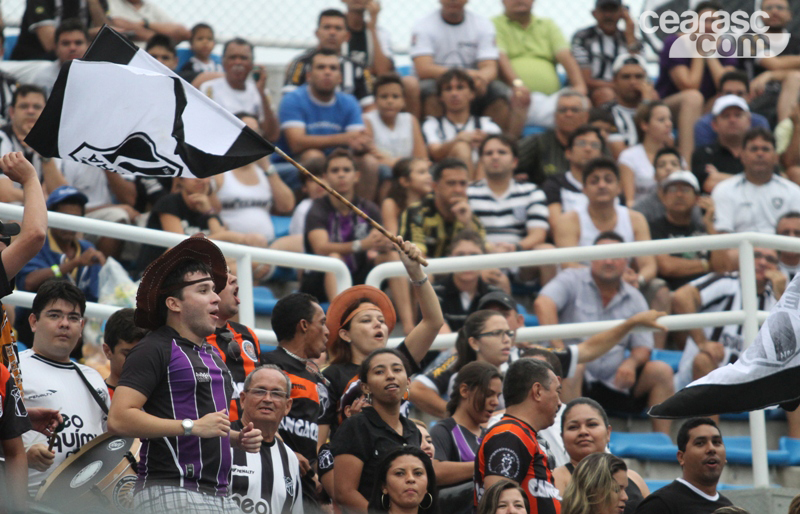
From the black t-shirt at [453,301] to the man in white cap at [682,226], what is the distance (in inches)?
68.8

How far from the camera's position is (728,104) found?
452 inches

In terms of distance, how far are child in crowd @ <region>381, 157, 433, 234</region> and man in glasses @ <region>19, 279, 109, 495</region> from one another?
4.14 m

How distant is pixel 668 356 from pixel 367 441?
368cm

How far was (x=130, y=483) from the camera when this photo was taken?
17.2 ft

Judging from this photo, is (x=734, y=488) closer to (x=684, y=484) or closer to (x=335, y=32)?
(x=684, y=484)

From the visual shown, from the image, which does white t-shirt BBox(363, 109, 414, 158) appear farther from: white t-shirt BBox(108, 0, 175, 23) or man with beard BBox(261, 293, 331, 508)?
man with beard BBox(261, 293, 331, 508)

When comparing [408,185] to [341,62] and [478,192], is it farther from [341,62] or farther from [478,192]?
[341,62]

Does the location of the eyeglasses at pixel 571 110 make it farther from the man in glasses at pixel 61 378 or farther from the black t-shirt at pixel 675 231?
the man in glasses at pixel 61 378

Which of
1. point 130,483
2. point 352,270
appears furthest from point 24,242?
point 352,270

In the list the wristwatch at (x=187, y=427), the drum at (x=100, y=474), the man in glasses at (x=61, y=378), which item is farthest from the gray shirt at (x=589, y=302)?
the wristwatch at (x=187, y=427)

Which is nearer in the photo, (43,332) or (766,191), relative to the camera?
(43,332)

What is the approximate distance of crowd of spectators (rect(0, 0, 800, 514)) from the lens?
6484 millimetres

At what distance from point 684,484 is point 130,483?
105 inches

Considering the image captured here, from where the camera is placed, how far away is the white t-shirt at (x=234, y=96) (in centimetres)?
1088
